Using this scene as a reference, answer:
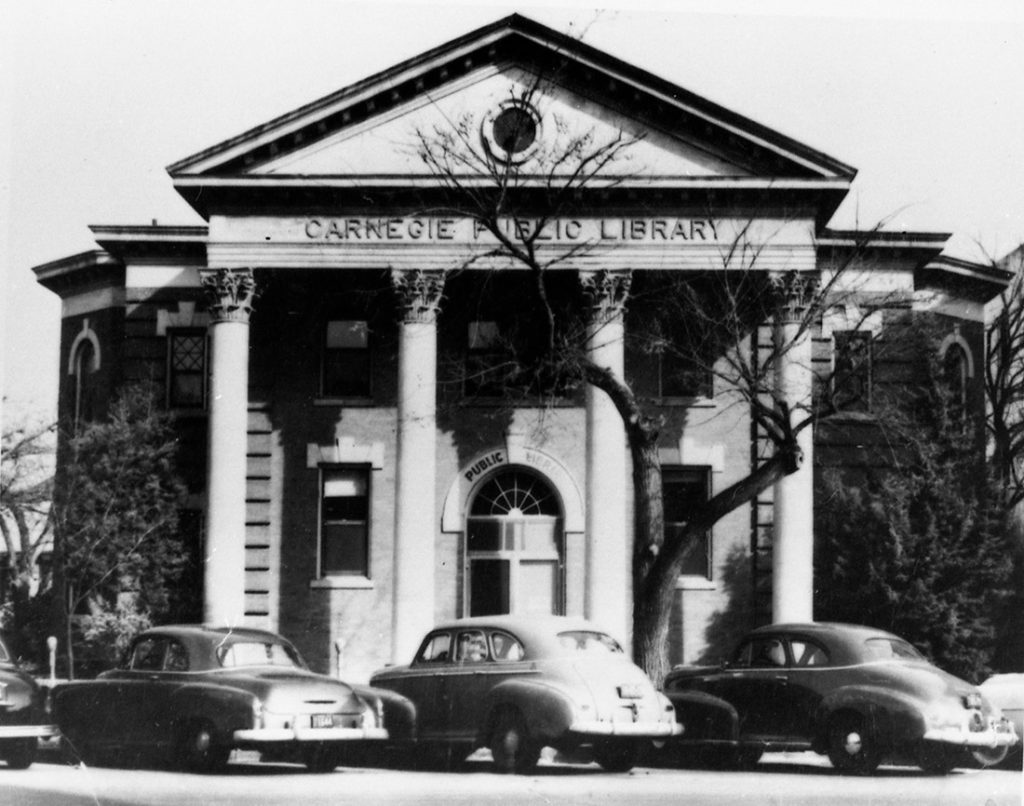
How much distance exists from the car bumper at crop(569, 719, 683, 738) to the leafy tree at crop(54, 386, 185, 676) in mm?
12003

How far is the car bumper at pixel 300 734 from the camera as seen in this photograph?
16141mm

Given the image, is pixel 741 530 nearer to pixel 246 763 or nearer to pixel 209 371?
pixel 209 371

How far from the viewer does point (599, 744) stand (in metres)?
17.1

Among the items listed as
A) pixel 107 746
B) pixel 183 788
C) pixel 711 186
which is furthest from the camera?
pixel 711 186

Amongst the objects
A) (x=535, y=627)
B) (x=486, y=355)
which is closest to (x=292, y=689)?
(x=535, y=627)

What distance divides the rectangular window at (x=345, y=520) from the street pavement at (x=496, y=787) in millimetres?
11812

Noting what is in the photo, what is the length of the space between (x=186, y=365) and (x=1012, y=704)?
60.6 ft

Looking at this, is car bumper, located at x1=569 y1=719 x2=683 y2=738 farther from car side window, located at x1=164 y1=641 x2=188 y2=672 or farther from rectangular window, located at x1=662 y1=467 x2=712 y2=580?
rectangular window, located at x1=662 y1=467 x2=712 y2=580

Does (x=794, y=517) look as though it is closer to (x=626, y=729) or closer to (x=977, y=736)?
(x=977, y=736)

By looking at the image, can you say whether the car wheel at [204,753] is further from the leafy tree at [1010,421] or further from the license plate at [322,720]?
the leafy tree at [1010,421]

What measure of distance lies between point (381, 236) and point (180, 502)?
6.34 metres

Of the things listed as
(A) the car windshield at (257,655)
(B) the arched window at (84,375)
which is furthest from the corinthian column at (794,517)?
(B) the arched window at (84,375)

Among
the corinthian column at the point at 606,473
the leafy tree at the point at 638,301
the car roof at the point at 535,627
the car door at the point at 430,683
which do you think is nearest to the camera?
the car roof at the point at 535,627

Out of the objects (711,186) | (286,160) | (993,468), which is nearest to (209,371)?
(286,160)
